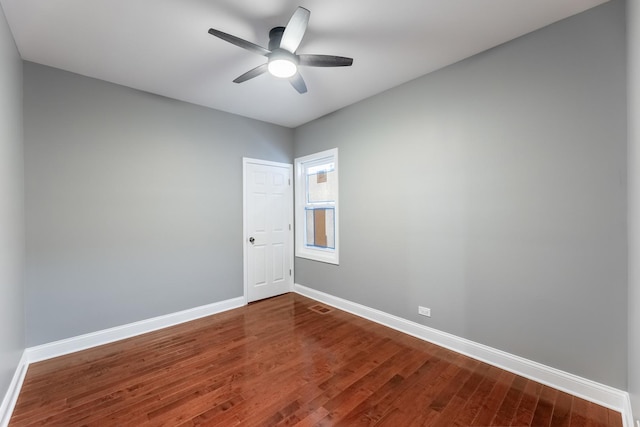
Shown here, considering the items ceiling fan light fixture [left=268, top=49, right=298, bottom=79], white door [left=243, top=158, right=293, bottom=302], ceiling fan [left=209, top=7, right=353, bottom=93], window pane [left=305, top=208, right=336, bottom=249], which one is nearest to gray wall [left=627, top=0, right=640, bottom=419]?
ceiling fan [left=209, top=7, right=353, bottom=93]

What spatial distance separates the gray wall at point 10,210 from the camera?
179 centimetres

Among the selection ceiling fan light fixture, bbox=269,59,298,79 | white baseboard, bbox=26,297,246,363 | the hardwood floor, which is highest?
ceiling fan light fixture, bbox=269,59,298,79

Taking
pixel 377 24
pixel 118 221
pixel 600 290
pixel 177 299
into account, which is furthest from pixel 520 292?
pixel 118 221

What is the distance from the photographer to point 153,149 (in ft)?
10.5

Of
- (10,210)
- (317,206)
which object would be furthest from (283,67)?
(317,206)

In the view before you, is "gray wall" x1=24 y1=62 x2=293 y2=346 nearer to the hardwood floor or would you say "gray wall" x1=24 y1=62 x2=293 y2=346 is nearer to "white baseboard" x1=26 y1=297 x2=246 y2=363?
"white baseboard" x1=26 y1=297 x2=246 y2=363

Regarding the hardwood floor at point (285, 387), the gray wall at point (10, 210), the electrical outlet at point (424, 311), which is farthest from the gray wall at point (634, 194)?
the gray wall at point (10, 210)

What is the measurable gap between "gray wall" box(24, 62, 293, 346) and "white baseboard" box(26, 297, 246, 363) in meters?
0.07

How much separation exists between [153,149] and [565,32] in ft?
13.4

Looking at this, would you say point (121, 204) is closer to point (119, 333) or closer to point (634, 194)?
point (119, 333)

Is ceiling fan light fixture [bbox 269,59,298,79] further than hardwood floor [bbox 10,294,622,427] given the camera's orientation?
Yes

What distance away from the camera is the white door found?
404 centimetres

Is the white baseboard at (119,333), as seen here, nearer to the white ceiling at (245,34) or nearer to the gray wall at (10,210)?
the gray wall at (10,210)

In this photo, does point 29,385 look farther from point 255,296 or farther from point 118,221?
point 255,296
